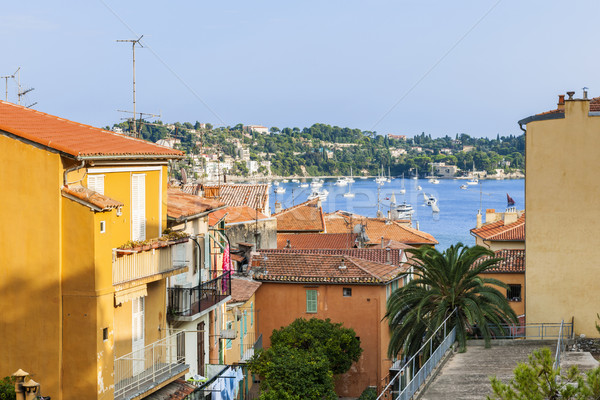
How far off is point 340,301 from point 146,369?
61.8 feet

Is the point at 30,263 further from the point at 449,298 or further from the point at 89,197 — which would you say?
the point at 449,298

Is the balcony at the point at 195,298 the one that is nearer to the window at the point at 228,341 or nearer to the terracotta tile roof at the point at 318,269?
the window at the point at 228,341

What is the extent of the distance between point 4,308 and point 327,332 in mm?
18037

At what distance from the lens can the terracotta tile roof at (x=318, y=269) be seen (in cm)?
3538

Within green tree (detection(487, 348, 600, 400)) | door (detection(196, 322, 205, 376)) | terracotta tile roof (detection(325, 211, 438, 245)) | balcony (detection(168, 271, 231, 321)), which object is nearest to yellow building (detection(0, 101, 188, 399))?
balcony (detection(168, 271, 231, 321))

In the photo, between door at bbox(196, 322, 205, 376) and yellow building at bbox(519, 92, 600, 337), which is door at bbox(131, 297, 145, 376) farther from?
yellow building at bbox(519, 92, 600, 337)

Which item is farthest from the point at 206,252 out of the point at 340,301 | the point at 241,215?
the point at 241,215

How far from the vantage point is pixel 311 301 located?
35969 mm

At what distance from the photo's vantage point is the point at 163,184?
18719 millimetres

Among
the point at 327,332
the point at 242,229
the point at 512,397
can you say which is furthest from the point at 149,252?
the point at 242,229

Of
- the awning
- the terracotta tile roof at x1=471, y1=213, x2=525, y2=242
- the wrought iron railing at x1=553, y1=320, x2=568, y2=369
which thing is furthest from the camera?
the terracotta tile roof at x1=471, y1=213, x2=525, y2=242

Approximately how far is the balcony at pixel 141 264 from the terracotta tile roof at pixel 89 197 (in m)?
1.29

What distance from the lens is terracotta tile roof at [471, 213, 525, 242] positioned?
4188 centimetres

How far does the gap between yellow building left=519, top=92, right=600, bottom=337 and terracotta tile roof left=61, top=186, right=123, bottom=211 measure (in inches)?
554
